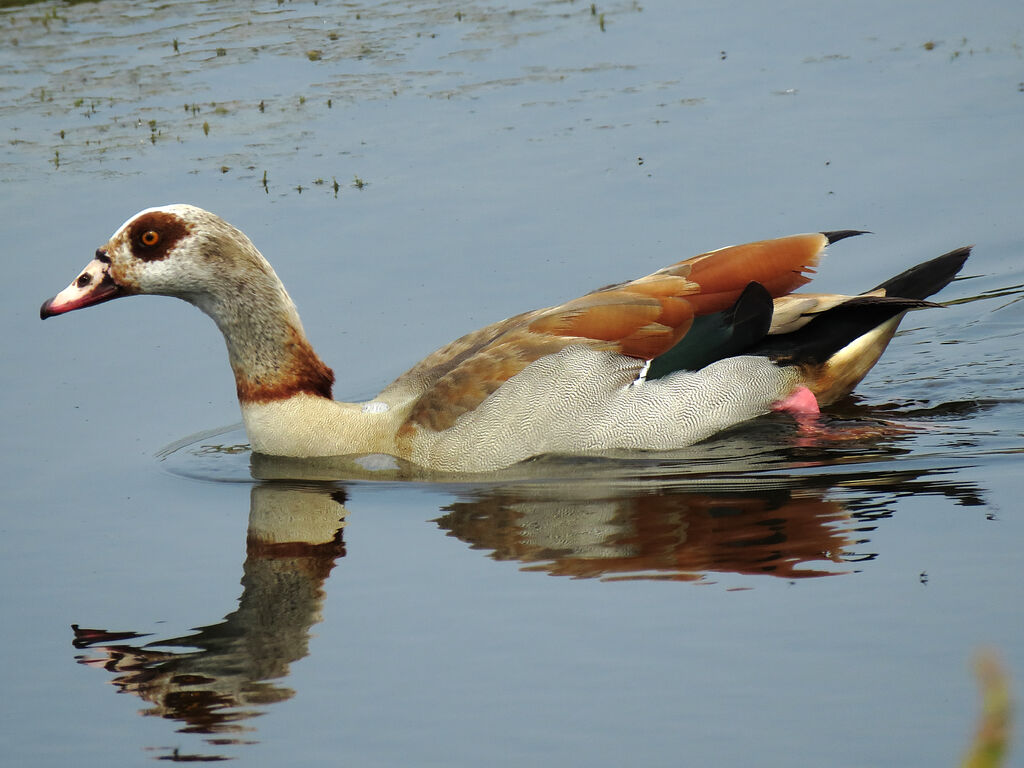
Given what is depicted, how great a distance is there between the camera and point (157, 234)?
25.1ft

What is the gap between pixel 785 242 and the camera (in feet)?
24.8

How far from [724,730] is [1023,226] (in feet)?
22.2

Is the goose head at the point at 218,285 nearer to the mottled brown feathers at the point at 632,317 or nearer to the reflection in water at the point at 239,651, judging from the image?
the mottled brown feathers at the point at 632,317

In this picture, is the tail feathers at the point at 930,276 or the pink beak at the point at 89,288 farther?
the tail feathers at the point at 930,276

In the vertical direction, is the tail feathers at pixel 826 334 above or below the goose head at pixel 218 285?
below

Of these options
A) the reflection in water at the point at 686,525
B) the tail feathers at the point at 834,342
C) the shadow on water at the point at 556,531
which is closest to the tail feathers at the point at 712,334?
the tail feathers at the point at 834,342

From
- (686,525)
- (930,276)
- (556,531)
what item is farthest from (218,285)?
(930,276)

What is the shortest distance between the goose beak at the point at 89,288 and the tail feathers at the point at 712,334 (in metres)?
3.03

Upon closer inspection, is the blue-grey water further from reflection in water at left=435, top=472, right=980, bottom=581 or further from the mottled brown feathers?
the mottled brown feathers

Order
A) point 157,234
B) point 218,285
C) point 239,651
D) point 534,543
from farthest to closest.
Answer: point 218,285, point 157,234, point 534,543, point 239,651

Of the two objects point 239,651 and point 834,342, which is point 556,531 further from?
point 834,342

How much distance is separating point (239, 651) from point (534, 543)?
1.45 metres

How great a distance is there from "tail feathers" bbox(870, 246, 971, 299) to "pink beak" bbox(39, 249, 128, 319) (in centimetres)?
438

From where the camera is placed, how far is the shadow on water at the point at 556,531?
529cm
